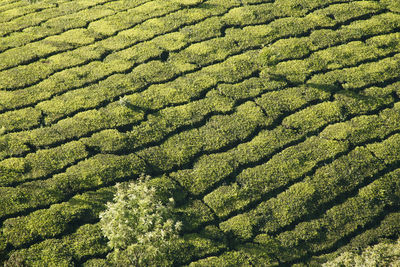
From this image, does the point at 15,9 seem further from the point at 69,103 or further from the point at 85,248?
the point at 85,248

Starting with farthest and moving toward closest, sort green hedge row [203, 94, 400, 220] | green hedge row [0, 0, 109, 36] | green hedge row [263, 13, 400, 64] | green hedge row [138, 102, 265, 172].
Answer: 1. green hedge row [0, 0, 109, 36]
2. green hedge row [263, 13, 400, 64]
3. green hedge row [138, 102, 265, 172]
4. green hedge row [203, 94, 400, 220]

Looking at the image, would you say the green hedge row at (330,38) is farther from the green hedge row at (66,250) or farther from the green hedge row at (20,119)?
the green hedge row at (66,250)

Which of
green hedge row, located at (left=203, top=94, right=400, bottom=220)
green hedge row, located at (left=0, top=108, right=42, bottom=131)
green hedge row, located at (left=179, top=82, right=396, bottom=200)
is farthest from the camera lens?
green hedge row, located at (left=0, top=108, right=42, bottom=131)

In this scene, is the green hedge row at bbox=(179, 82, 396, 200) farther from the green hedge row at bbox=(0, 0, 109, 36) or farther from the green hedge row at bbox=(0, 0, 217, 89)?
the green hedge row at bbox=(0, 0, 109, 36)

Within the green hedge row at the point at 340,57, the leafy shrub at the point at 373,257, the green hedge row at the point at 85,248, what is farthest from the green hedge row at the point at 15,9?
the leafy shrub at the point at 373,257

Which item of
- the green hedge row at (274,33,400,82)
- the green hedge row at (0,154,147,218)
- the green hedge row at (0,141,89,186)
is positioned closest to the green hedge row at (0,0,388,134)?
the green hedge row at (0,141,89,186)

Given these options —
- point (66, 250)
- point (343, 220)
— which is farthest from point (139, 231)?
point (343, 220)

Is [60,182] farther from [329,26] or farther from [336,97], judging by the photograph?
[329,26]
